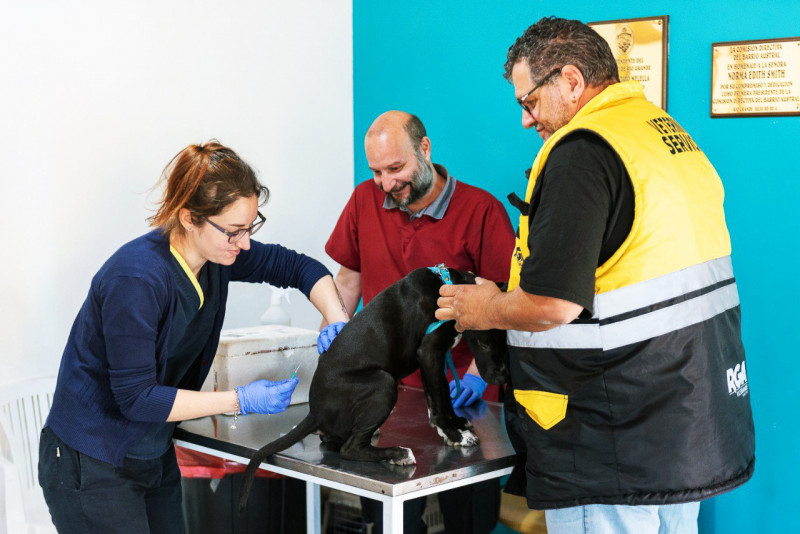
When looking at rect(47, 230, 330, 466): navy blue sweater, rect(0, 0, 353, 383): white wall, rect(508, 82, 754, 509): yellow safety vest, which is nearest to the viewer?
rect(508, 82, 754, 509): yellow safety vest

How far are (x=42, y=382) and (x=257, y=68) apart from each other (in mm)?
1530

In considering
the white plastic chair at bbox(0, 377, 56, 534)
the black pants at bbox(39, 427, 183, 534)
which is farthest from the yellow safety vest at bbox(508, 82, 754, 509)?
the white plastic chair at bbox(0, 377, 56, 534)

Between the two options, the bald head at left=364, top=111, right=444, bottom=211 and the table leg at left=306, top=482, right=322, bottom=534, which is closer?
the bald head at left=364, top=111, right=444, bottom=211

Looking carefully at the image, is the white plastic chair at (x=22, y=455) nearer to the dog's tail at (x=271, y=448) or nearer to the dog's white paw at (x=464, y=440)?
the dog's tail at (x=271, y=448)

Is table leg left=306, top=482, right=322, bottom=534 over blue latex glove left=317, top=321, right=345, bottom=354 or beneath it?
beneath

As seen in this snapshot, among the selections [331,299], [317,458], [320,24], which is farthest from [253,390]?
[320,24]

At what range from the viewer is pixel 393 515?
5.70 ft

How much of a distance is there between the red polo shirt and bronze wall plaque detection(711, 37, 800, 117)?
839mm

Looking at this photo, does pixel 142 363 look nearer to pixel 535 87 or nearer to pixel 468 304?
pixel 468 304

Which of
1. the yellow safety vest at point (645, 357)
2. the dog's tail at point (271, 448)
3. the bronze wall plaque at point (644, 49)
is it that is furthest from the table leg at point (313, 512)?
the bronze wall plaque at point (644, 49)

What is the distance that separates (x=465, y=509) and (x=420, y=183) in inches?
42.8

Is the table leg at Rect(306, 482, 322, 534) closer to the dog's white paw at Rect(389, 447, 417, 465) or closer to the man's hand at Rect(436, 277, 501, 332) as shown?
the dog's white paw at Rect(389, 447, 417, 465)

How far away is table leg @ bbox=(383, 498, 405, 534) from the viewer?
5.67ft

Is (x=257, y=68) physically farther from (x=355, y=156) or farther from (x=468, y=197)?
(x=468, y=197)
